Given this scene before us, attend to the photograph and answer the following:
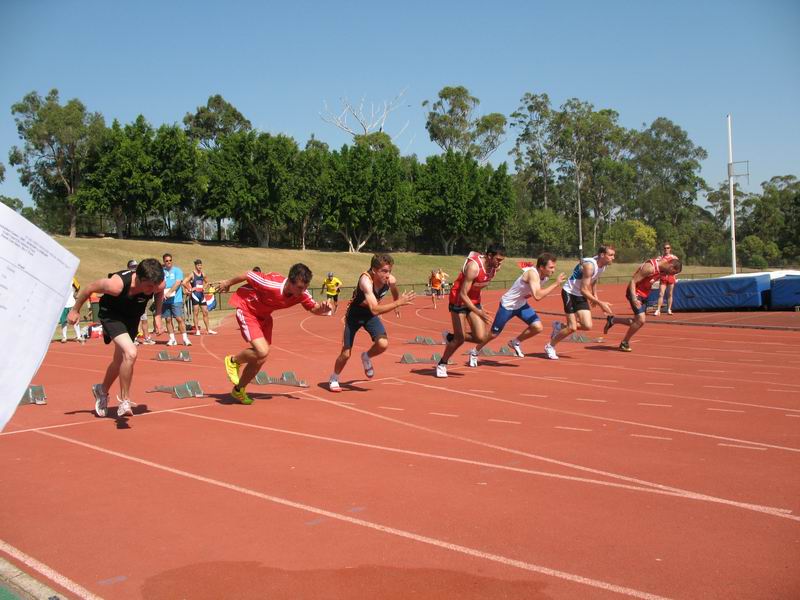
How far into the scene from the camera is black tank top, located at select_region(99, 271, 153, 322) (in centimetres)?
780

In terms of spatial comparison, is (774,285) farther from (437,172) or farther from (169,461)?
(437,172)

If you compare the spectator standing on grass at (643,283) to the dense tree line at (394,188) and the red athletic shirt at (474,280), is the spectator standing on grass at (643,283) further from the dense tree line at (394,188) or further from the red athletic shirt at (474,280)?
the dense tree line at (394,188)

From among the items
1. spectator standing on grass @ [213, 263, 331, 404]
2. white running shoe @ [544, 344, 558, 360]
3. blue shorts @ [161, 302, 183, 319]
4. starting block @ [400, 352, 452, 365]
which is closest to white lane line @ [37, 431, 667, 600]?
spectator standing on grass @ [213, 263, 331, 404]

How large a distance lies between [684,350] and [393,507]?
11.5 meters

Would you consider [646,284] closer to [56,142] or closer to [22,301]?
[22,301]

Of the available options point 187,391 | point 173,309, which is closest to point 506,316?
point 187,391

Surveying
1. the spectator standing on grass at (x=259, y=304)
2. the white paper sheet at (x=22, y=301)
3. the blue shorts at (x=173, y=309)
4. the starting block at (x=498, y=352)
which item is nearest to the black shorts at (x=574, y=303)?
the starting block at (x=498, y=352)

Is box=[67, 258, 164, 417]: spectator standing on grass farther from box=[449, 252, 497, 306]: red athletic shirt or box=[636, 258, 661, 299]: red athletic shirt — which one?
box=[636, 258, 661, 299]: red athletic shirt

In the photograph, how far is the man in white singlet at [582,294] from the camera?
43.9ft

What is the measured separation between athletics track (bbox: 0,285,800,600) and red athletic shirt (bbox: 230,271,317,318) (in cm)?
124

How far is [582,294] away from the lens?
13562mm

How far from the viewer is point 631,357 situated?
45.6 feet

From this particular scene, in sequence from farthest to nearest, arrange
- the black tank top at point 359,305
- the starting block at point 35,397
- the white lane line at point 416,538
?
the black tank top at point 359,305 < the starting block at point 35,397 < the white lane line at point 416,538

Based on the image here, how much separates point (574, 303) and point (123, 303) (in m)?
8.59
